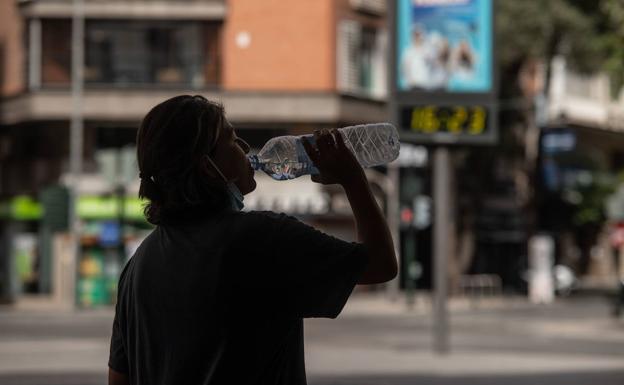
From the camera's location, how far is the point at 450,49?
2339cm

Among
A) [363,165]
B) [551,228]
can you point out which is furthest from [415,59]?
[551,228]

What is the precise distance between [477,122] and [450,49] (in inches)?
50.2

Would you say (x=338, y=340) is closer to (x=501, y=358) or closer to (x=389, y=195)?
(x=501, y=358)

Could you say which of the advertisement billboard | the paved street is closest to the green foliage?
the paved street

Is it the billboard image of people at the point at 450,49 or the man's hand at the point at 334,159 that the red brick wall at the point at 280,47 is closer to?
the billboard image of people at the point at 450,49

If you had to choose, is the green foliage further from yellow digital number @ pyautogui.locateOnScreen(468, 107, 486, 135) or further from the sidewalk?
yellow digital number @ pyautogui.locateOnScreen(468, 107, 486, 135)

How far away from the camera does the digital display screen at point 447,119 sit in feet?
74.7

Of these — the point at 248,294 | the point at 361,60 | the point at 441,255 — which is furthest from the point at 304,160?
the point at 361,60

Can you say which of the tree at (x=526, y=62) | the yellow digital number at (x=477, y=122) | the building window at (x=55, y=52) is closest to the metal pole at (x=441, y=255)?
the yellow digital number at (x=477, y=122)

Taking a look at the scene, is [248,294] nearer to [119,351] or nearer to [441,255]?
[119,351]

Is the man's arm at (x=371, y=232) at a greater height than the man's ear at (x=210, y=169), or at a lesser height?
lesser

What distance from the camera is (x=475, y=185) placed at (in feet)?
173

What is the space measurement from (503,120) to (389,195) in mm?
5653

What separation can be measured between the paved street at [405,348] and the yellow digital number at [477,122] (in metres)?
3.29
